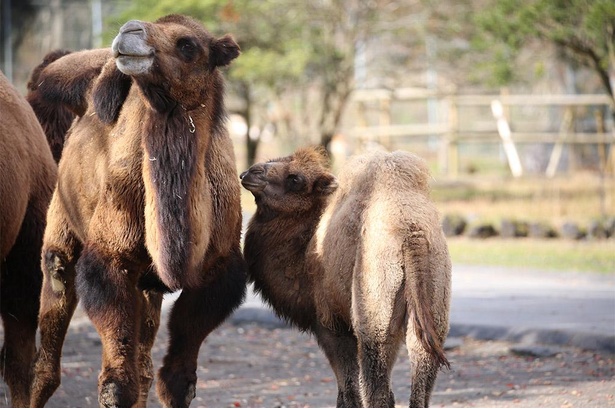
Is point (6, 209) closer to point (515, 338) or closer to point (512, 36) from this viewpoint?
point (515, 338)

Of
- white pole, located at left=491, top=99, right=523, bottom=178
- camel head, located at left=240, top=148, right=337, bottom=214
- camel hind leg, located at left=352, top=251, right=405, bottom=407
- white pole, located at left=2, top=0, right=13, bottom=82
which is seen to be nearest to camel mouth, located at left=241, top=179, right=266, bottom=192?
camel head, located at left=240, top=148, right=337, bottom=214

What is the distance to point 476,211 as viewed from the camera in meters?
22.0

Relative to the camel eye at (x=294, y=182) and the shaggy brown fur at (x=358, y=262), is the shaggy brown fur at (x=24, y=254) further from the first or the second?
the camel eye at (x=294, y=182)

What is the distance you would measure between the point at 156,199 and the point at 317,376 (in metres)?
4.32

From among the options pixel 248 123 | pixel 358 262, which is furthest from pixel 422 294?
→ pixel 248 123

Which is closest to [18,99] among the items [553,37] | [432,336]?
[432,336]

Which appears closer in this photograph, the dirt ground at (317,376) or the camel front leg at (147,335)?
the camel front leg at (147,335)

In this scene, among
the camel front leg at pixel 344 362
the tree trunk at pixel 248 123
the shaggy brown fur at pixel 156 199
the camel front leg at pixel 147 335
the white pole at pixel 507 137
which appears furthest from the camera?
the tree trunk at pixel 248 123

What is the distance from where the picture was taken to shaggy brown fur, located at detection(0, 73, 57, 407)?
7.10 meters

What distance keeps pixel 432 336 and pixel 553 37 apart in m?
14.7

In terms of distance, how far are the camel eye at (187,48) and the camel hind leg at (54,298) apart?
4.73 feet

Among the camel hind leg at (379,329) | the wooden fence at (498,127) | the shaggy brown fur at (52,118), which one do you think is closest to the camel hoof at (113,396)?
the camel hind leg at (379,329)

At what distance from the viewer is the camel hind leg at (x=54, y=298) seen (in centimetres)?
644

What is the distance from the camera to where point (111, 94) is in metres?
5.87
